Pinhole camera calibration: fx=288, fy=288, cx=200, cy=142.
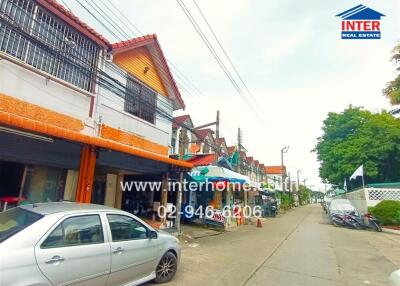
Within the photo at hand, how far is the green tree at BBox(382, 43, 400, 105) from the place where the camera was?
20.5m

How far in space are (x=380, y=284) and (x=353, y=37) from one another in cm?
770

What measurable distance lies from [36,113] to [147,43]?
5.75 metres

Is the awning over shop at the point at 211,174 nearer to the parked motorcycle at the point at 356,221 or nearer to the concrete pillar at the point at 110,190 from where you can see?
the concrete pillar at the point at 110,190

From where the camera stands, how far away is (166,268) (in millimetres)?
5695

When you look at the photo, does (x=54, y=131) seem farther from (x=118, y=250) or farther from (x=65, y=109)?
(x=118, y=250)

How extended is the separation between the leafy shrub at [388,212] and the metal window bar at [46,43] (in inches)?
711

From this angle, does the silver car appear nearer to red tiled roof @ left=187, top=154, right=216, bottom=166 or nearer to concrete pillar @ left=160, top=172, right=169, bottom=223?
concrete pillar @ left=160, top=172, right=169, bottom=223

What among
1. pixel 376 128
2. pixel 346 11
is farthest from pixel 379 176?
pixel 346 11

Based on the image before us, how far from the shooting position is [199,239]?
11500 mm

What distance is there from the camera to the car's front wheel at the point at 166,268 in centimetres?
554

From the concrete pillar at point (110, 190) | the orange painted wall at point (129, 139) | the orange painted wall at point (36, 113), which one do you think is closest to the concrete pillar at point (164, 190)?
the orange painted wall at point (129, 139)

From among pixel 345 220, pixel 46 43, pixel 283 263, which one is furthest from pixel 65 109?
pixel 345 220

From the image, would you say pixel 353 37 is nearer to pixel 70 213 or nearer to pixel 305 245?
pixel 305 245

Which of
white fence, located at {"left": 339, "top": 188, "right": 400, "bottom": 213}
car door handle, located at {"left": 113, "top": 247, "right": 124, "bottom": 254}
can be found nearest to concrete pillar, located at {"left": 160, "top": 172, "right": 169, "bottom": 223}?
car door handle, located at {"left": 113, "top": 247, "right": 124, "bottom": 254}
